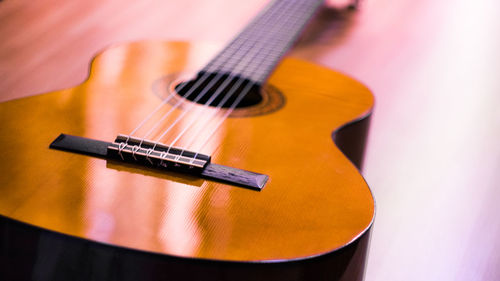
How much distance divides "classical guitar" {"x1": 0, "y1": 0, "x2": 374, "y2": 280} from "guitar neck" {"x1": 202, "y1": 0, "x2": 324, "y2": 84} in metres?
0.02

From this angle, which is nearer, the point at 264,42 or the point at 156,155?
the point at 156,155

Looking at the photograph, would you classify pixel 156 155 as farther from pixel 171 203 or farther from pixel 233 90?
pixel 233 90

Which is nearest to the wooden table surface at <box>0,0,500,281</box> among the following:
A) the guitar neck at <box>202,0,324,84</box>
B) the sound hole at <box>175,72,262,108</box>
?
the guitar neck at <box>202,0,324,84</box>

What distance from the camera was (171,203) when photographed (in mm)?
672

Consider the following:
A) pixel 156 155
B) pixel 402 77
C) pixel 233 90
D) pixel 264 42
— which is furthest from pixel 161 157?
pixel 402 77

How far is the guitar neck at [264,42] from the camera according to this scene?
1134 millimetres

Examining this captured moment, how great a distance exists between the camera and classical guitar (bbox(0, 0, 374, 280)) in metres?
0.59

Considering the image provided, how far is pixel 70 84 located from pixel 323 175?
2.90ft

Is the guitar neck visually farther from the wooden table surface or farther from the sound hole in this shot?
the wooden table surface

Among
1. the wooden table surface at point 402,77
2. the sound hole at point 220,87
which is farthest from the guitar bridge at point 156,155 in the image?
the wooden table surface at point 402,77

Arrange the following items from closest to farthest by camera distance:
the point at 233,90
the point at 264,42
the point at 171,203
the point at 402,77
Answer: the point at 171,203
the point at 233,90
the point at 264,42
the point at 402,77

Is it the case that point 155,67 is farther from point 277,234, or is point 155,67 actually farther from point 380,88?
point 380,88

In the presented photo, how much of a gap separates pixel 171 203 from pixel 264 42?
733mm

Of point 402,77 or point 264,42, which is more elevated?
point 264,42
